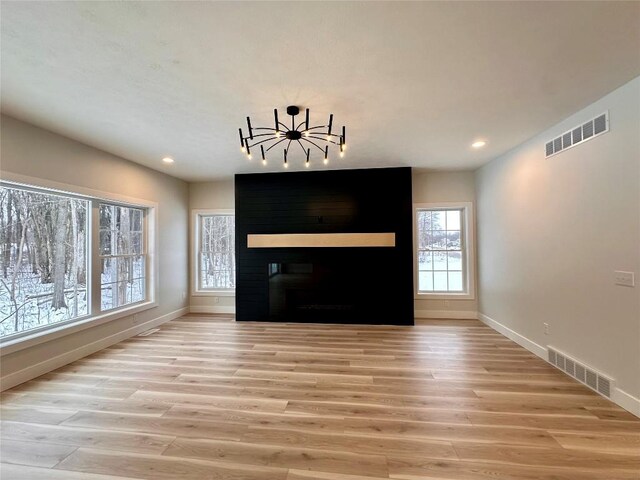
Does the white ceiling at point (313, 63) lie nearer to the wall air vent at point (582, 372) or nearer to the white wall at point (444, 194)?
the white wall at point (444, 194)

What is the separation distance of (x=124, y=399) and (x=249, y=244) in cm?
300

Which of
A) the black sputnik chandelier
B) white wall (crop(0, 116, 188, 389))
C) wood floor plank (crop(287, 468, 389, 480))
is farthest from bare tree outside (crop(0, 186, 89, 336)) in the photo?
wood floor plank (crop(287, 468, 389, 480))

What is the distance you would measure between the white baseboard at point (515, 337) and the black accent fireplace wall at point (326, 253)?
1.29 meters

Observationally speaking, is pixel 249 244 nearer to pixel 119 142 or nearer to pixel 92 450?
pixel 119 142

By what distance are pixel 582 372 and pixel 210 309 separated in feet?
18.7

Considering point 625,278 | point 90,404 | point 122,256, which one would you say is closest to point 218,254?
point 122,256

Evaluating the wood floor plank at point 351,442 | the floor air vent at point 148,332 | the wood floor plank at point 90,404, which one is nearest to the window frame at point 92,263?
the floor air vent at point 148,332

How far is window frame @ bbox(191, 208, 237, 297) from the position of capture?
18.5 ft

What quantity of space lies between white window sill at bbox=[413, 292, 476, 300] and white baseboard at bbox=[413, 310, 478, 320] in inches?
9.5

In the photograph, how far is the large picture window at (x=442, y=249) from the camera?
17.0ft

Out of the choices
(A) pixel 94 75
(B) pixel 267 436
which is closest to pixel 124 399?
(B) pixel 267 436

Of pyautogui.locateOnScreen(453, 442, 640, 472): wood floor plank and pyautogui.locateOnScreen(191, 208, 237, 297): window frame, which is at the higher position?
pyautogui.locateOnScreen(191, 208, 237, 297): window frame

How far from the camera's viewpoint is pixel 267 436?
1995 mm

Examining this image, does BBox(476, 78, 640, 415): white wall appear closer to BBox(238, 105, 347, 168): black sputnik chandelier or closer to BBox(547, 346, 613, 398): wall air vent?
BBox(547, 346, 613, 398): wall air vent
